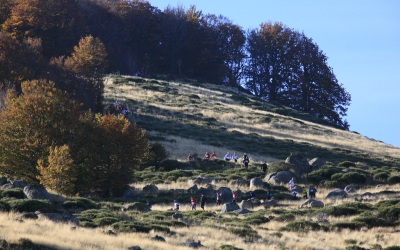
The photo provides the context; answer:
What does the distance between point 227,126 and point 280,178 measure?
28.4 m

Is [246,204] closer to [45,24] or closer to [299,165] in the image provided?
[299,165]

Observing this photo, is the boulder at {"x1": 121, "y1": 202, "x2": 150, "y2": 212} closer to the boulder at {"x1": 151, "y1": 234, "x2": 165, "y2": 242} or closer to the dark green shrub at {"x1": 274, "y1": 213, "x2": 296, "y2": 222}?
the dark green shrub at {"x1": 274, "y1": 213, "x2": 296, "y2": 222}

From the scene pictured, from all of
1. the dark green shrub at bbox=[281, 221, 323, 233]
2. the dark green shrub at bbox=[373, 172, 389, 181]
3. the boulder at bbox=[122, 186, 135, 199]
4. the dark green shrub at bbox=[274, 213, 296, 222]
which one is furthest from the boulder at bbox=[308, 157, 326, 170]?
the dark green shrub at bbox=[281, 221, 323, 233]

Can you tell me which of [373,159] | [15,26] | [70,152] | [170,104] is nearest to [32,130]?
[70,152]

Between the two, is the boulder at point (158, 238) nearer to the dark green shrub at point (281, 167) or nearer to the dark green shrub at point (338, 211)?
the dark green shrub at point (338, 211)

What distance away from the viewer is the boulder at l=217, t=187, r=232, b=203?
150ft

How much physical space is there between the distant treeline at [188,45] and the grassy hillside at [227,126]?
936 cm

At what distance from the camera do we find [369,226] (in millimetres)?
36469

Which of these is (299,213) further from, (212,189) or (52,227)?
(52,227)

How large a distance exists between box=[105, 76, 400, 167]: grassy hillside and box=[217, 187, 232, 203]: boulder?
16.3 meters

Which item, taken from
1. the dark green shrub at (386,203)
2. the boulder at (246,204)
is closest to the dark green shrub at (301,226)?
the dark green shrub at (386,203)

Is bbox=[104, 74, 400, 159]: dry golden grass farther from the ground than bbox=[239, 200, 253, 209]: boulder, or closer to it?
farther from the ground

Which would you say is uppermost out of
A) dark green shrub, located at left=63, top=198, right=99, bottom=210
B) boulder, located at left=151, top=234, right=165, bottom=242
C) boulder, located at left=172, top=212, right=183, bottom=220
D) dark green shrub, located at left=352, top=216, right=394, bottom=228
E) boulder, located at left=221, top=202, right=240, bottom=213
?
dark green shrub, located at left=352, top=216, right=394, bottom=228

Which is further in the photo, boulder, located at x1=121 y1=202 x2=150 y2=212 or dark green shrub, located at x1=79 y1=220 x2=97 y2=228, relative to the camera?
boulder, located at x1=121 y1=202 x2=150 y2=212
